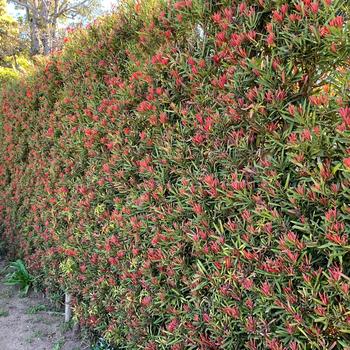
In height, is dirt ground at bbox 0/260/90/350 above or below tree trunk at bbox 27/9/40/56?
below

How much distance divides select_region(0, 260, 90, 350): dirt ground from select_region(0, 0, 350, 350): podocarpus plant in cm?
48

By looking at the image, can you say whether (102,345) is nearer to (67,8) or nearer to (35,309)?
(35,309)

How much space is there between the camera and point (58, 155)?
4.89 metres

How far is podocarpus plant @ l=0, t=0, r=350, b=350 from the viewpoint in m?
1.84

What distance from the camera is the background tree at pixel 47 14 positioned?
45.8ft

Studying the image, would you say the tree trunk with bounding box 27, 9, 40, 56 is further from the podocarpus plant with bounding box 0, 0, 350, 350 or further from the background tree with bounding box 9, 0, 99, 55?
the podocarpus plant with bounding box 0, 0, 350, 350

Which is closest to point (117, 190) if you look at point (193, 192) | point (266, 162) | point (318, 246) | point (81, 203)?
point (81, 203)

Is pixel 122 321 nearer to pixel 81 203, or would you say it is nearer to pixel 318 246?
pixel 81 203

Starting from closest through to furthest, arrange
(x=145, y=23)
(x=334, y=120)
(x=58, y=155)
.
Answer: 1. (x=334, y=120)
2. (x=145, y=23)
3. (x=58, y=155)

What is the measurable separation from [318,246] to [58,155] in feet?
12.4

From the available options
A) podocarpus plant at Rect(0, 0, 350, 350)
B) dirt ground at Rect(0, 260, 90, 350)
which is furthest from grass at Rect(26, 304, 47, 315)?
podocarpus plant at Rect(0, 0, 350, 350)

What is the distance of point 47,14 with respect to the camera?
1430 centimetres

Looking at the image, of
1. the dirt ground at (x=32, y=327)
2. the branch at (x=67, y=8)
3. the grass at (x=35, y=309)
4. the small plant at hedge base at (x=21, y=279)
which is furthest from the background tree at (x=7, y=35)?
the grass at (x=35, y=309)

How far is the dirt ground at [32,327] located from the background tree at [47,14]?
33.6 ft
